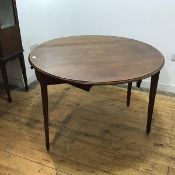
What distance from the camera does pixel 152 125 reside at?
2.02 meters

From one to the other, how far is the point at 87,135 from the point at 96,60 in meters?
0.68

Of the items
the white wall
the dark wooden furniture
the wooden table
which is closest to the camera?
the wooden table

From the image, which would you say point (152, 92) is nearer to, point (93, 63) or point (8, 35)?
point (93, 63)

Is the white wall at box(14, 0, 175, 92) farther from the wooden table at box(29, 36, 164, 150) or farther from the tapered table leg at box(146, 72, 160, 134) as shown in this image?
the tapered table leg at box(146, 72, 160, 134)

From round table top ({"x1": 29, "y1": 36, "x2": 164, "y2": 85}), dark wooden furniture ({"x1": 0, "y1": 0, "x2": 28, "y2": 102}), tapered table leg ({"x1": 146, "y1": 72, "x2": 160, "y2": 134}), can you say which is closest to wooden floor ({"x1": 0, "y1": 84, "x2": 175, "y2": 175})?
tapered table leg ({"x1": 146, "y1": 72, "x2": 160, "y2": 134})

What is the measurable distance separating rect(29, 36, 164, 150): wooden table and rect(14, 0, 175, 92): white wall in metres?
0.56

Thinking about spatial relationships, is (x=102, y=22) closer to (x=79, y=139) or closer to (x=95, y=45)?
(x=95, y=45)

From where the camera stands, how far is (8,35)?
2.17 meters

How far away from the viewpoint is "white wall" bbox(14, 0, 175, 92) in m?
2.27

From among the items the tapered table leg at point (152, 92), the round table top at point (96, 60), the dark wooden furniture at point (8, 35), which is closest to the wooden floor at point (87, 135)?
the tapered table leg at point (152, 92)

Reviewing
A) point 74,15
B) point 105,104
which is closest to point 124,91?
point 105,104

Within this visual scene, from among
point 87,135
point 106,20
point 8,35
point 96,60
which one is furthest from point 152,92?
point 8,35

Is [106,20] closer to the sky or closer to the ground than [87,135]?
closer to the sky

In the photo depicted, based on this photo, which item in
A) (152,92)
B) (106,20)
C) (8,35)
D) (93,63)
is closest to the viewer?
(93,63)
